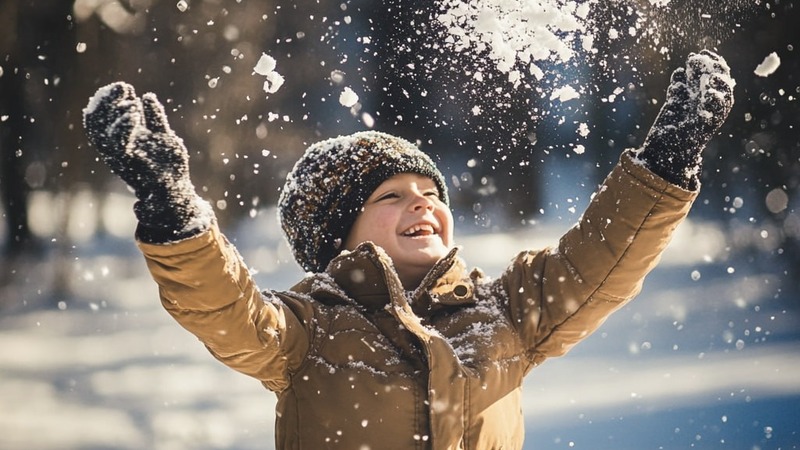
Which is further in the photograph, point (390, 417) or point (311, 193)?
point (311, 193)

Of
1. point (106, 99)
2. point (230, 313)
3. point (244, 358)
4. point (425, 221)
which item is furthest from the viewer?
point (425, 221)

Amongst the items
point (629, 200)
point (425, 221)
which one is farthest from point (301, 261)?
point (629, 200)

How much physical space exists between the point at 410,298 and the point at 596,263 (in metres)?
0.70

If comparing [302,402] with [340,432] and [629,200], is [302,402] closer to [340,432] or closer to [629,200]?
[340,432]

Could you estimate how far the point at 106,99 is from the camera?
2.10 metres

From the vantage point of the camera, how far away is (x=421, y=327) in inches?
104

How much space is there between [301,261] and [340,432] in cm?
119

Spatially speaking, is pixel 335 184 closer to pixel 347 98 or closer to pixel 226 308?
pixel 347 98

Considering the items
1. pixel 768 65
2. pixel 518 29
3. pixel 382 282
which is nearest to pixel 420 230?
pixel 382 282

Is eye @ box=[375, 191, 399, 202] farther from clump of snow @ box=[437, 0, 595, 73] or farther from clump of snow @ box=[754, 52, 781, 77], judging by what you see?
clump of snow @ box=[754, 52, 781, 77]

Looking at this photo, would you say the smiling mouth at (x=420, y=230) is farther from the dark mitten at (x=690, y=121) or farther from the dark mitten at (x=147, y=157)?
the dark mitten at (x=147, y=157)

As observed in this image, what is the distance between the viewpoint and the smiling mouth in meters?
3.12

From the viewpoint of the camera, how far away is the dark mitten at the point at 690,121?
2.61 metres

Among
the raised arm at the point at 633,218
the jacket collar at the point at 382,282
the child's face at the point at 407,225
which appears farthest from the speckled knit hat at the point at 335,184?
the raised arm at the point at 633,218
